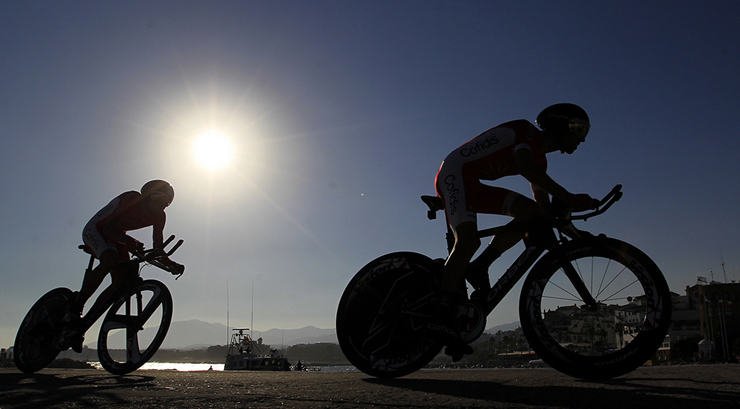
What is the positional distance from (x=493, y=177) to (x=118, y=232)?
5.62m

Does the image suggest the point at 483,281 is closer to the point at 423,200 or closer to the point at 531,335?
the point at 531,335

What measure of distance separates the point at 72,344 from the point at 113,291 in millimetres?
990

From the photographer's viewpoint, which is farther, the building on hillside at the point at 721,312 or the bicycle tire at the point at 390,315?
the building on hillside at the point at 721,312

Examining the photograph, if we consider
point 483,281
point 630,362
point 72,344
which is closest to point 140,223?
point 72,344

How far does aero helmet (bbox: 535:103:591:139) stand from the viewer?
4.22 metres

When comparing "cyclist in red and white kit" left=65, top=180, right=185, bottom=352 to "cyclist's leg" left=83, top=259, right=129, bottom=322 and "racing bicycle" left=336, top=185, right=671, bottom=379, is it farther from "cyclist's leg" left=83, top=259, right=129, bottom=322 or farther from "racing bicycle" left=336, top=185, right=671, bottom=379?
"racing bicycle" left=336, top=185, right=671, bottom=379

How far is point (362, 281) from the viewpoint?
4.60 metres

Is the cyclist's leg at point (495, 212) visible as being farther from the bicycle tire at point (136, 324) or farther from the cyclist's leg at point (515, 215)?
the bicycle tire at point (136, 324)

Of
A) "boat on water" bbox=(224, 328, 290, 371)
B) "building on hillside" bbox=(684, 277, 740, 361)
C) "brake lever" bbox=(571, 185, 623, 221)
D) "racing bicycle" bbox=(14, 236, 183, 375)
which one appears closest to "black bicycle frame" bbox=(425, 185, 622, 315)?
"brake lever" bbox=(571, 185, 623, 221)

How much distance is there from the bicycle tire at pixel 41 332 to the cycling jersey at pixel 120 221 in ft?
3.58

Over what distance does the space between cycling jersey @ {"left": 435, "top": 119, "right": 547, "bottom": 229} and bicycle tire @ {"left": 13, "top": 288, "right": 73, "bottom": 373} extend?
21.0 ft

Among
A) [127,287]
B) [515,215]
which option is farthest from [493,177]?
[127,287]

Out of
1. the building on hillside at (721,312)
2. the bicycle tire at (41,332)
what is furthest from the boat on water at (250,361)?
the building on hillside at (721,312)

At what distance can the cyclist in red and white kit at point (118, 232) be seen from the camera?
7.00 metres
